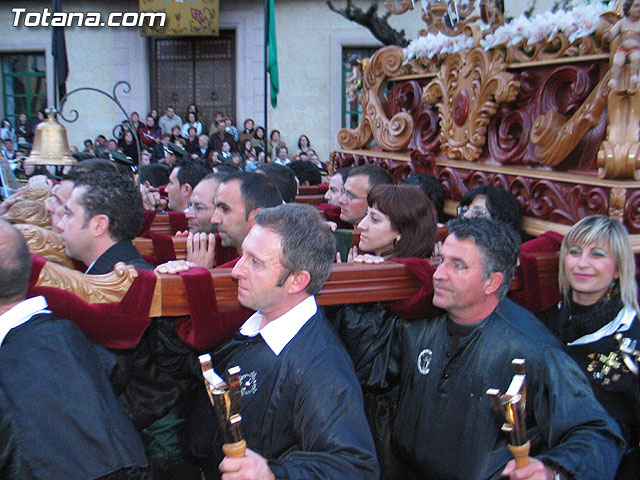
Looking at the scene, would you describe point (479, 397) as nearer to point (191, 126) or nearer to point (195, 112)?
point (191, 126)

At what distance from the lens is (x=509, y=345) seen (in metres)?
1.97

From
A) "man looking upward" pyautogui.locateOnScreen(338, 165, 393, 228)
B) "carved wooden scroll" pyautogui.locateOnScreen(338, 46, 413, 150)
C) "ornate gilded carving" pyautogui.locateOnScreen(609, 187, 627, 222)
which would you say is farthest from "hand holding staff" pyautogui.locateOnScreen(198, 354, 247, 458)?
"carved wooden scroll" pyautogui.locateOnScreen(338, 46, 413, 150)

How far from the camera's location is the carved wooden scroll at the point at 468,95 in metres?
3.38

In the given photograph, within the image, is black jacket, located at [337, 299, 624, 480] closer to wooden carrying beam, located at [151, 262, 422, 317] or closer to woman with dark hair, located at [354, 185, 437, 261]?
wooden carrying beam, located at [151, 262, 422, 317]

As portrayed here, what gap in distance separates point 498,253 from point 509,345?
0.31 meters

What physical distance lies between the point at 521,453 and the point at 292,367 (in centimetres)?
60

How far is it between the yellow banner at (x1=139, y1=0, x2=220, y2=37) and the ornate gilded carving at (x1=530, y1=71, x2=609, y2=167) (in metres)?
11.7

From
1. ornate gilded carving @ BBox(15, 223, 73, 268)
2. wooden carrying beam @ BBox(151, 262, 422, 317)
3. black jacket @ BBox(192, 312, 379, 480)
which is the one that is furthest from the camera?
ornate gilded carving @ BBox(15, 223, 73, 268)

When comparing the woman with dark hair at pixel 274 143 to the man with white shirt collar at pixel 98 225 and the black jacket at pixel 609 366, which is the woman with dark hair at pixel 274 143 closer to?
the man with white shirt collar at pixel 98 225

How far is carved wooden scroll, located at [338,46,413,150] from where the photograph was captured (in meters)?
4.48

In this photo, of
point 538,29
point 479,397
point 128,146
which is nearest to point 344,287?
point 479,397

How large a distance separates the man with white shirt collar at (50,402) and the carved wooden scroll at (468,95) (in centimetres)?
254

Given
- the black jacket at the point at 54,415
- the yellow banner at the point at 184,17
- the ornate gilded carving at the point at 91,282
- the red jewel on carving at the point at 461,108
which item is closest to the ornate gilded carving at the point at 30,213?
the ornate gilded carving at the point at 91,282

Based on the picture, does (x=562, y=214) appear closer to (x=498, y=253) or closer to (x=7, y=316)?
(x=498, y=253)
